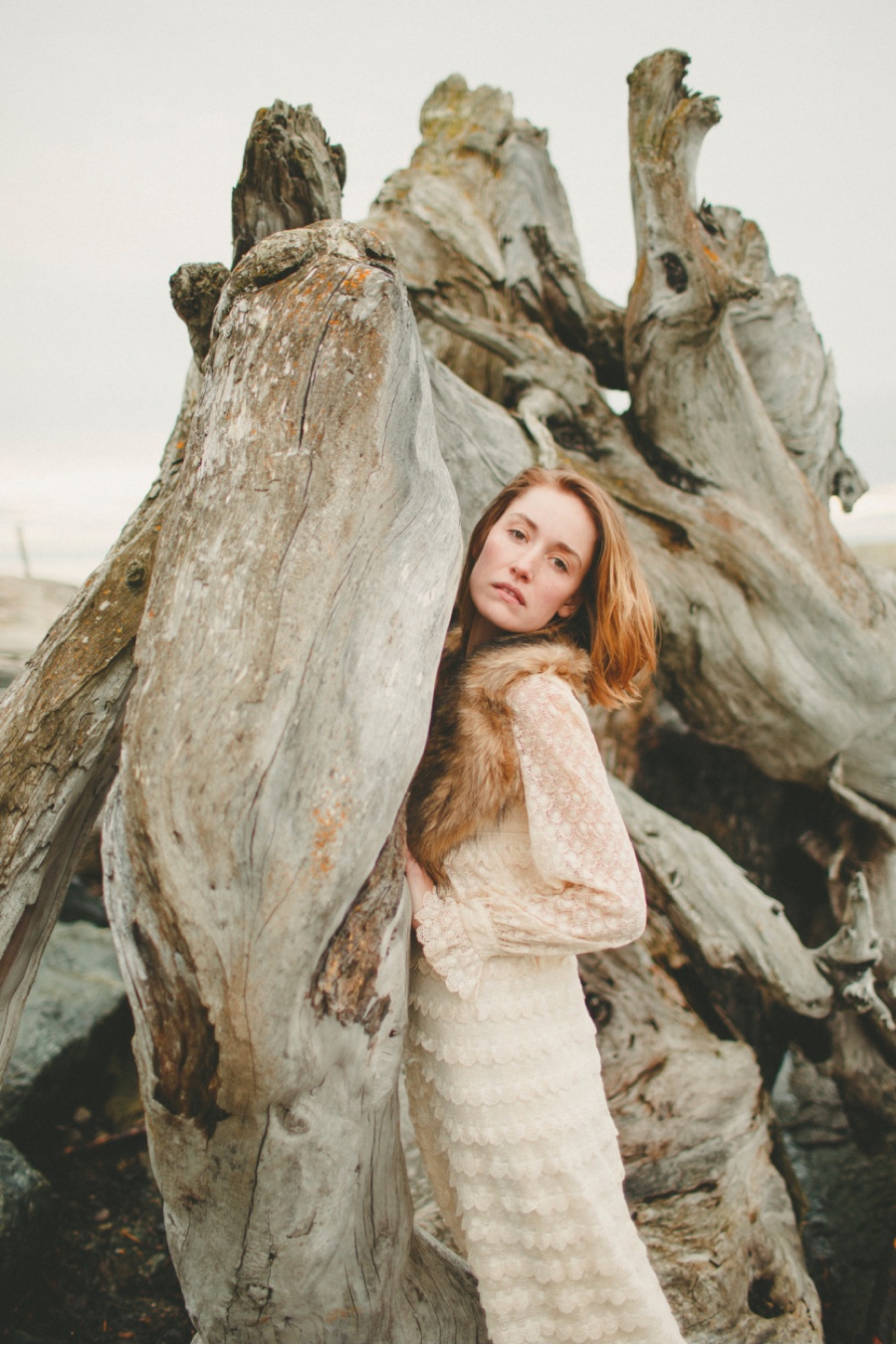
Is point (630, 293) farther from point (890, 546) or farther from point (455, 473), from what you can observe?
point (890, 546)

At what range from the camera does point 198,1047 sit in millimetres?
1685

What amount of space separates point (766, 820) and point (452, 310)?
386 centimetres

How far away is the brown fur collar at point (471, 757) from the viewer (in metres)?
2.04

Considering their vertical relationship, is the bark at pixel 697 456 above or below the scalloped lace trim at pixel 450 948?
above

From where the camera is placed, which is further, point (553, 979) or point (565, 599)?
point (565, 599)

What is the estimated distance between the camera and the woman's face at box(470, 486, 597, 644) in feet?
7.63

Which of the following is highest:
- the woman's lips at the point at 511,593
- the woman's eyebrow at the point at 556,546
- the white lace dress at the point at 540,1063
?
the woman's eyebrow at the point at 556,546

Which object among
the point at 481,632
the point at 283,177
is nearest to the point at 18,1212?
the point at 481,632

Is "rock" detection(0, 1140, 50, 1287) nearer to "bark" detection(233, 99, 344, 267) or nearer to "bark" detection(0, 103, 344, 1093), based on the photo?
"bark" detection(0, 103, 344, 1093)

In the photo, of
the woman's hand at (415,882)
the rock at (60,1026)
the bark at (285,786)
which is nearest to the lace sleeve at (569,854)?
the woman's hand at (415,882)

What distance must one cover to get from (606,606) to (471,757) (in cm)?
67

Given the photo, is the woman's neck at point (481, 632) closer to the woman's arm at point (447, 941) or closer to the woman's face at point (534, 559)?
the woman's face at point (534, 559)

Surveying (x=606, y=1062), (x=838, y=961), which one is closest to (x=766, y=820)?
(x=838, y=961)

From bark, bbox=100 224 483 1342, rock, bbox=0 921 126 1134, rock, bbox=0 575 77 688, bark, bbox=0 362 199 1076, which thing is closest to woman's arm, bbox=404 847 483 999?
bark, bbox=100 224 483 1342
